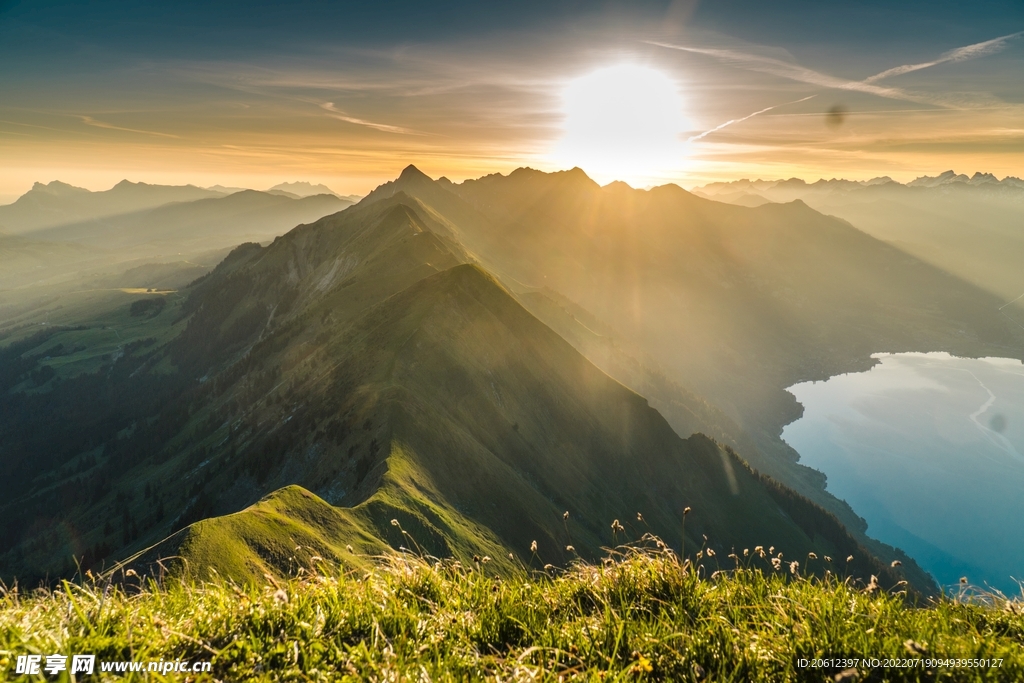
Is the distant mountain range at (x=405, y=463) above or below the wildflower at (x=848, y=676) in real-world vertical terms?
below

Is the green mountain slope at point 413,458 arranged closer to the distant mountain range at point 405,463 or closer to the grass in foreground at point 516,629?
the distant mountain range at point 405,463

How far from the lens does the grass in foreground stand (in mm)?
4340

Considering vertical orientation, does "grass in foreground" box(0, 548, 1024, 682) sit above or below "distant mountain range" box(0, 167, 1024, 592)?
above

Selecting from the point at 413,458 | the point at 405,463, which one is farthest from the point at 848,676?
the point at 413,458

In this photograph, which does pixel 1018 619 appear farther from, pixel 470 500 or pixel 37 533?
pixel 37 533

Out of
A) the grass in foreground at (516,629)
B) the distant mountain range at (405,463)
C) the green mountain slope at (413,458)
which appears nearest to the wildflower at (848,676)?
the grass in foreground at (516,629)

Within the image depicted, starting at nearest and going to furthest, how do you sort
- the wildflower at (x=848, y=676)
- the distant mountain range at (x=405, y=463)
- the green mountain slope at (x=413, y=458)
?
the wildflower at (x=848, y=676) < the distant mountain range at (x=405, y=463) < the green mountain slope at (x=413, y=458)

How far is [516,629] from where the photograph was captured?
5.38 meters

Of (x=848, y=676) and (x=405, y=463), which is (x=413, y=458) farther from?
(x=848, y=676)

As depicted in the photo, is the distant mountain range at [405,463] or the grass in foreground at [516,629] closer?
the grass in foreground at [516,629]

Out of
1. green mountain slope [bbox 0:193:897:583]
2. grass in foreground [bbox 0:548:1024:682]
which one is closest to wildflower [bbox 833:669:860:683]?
grass in foreground [bbox 0:548:1024:682]

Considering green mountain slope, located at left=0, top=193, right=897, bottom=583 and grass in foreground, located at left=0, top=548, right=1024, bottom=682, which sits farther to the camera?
green mountain slope, located at left=0, top=193, right=897, bottom=583

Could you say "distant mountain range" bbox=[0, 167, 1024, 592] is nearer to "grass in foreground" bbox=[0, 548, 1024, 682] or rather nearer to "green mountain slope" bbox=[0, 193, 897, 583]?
"green mountain slope" bbox=[0, 193, 897, 583]

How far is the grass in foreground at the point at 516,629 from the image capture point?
4340 millimetres
